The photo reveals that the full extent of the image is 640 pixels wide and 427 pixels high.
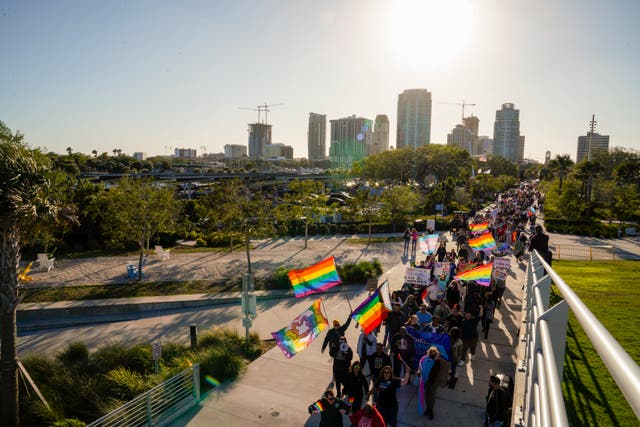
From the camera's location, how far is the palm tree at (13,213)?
855cm

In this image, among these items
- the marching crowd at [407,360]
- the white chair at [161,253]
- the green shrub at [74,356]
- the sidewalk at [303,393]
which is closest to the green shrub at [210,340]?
the sidewalk at [303,393]

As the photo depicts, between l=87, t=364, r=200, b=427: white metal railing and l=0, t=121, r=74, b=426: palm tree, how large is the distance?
2491 mm

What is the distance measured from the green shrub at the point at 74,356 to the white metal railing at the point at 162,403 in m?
3.68

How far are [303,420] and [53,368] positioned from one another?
22.5 ft

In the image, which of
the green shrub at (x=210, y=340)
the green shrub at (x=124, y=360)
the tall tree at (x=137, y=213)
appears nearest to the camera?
the green shrub at (x=124, y=360)

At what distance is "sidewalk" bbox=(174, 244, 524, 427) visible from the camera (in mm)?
8984

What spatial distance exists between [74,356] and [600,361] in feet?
43.0

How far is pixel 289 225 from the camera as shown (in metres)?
33.9

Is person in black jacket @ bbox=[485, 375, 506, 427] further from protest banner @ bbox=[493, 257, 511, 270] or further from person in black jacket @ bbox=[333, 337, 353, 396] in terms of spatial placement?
protest banner @ bbox=[493, 257, 511, 270]

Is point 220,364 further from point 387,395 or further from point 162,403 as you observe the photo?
point 387,395

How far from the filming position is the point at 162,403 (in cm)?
893

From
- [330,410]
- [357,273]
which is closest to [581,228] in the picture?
[357,273]

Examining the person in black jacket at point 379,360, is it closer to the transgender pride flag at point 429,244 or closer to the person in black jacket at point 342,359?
the person in black jacket at point 342,359

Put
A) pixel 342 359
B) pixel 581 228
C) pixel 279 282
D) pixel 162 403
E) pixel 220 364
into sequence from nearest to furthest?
pixel 162 403 < pixel 342 359 < pixel 220 364 < pixel 279 282 < pixel 581 228
